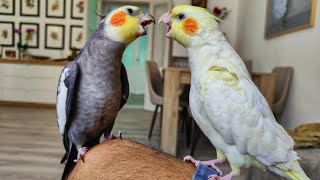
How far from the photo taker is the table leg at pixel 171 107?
8.87 ft

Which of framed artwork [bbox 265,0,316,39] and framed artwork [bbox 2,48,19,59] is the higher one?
framed artwork [bbox 265,0,316,39]

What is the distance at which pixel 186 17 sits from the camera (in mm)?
699

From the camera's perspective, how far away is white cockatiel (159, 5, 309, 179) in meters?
0.67

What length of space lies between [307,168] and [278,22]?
241 cm

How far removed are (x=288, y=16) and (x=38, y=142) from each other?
2.82 m

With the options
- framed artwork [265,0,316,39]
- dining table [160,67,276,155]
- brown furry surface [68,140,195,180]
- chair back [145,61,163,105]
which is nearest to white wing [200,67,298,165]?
brown furry surface [68,140,195,180]

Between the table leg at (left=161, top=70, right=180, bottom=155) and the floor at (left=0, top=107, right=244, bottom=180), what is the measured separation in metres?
0.27

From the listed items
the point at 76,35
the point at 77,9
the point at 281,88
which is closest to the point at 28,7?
the point at 77,9

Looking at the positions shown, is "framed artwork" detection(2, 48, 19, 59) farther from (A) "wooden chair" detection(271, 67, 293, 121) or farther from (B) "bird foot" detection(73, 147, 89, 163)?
(B) "bird foot" detection(73, 147, 89, 163)

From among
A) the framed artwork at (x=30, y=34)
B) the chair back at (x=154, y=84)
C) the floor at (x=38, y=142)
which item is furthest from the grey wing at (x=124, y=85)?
the framed artwork at (x=30, y=34)

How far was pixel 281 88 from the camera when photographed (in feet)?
10.6

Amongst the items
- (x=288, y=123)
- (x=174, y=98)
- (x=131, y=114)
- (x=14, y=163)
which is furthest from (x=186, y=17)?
(x=131, y=114)

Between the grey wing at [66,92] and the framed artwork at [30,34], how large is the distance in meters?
6.24

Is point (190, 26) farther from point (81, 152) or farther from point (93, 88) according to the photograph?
point (81, 152)
